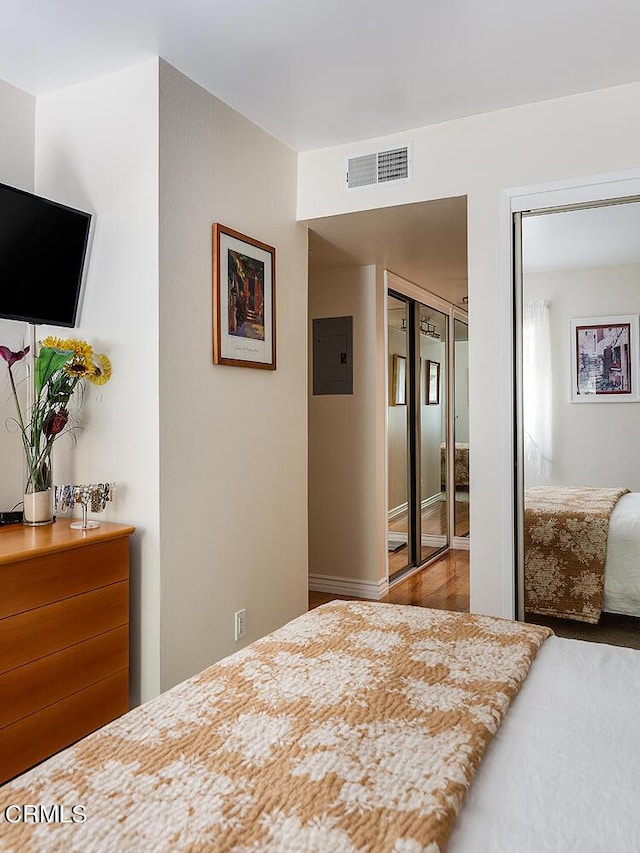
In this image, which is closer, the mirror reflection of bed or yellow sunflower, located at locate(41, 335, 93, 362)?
yellow sunflower, located at locate(41, 335, 93, 362)

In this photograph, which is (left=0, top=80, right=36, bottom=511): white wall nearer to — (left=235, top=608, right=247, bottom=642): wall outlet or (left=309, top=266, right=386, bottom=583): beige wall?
(left=235, top=608, right=247, bottom=642): wall outlet

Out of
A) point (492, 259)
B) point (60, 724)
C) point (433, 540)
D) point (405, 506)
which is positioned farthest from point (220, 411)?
point (433, 540)

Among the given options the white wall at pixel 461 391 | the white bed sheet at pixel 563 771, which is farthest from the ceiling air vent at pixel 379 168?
the white wall at pixel 461 391

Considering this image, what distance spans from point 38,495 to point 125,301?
81cm

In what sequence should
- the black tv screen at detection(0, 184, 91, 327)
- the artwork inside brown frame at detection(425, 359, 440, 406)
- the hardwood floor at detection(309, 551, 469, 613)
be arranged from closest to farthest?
the black tv screen at detection(0, 184, 91, 327) → the hardwood floor at detection(309, 551, 469, 613) → the artwork inside brown frame at detection(425, 359, 440, 406)

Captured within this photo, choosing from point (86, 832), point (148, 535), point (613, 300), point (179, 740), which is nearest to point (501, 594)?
point (613, 300)

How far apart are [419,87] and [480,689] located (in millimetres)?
2430

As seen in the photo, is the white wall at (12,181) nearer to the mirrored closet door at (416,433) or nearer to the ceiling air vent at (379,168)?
the ceiling air vent at (379,168)

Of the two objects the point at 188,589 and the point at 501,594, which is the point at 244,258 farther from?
the point at 501,594

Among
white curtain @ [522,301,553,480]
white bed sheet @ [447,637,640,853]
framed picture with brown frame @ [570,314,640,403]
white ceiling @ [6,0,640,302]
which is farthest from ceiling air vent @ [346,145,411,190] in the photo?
white bed sheet @ [447,637,640,853]

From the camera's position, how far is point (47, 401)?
2.59 metres

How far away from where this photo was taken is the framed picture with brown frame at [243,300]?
2.90 m

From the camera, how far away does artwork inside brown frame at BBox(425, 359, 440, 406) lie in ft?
18.3

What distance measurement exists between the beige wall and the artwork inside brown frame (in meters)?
0.96
